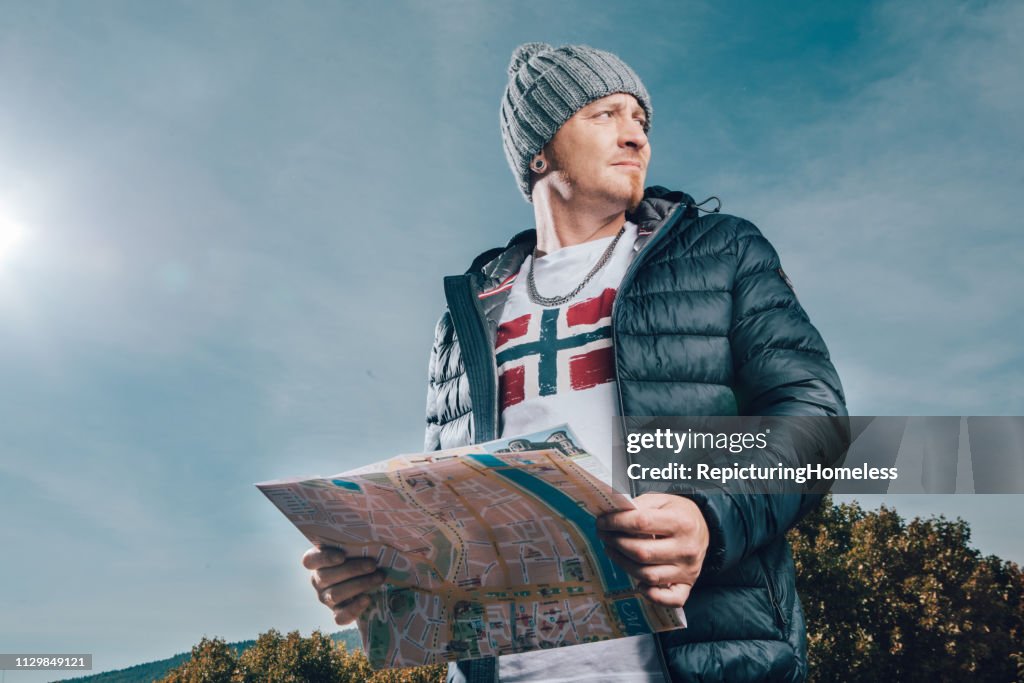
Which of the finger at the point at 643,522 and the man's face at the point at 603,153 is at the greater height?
the man's face at the point at 603,153

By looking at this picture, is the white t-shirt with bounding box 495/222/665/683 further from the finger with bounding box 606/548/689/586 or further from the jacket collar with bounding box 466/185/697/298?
the finger with bounding box 606/548/689/586

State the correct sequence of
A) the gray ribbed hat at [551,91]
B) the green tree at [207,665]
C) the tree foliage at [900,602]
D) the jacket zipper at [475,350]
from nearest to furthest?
the jacket zipper at [475,350] → the gray ribbed hat at [551,91] → the tree foliage at [900,602] → the green tree at [207,665]

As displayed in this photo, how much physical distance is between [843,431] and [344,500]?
4.57 ft

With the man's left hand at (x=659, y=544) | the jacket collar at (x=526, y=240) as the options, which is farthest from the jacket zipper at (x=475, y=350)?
the man's left hand at (x=659, y=544)

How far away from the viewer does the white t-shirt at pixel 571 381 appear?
7.57ft

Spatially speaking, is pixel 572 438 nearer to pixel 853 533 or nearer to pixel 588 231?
pixel 588 231

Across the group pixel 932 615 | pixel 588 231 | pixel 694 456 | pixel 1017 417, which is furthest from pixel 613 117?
pixel 932 615

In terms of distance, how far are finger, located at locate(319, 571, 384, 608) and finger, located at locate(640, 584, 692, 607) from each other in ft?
2.60

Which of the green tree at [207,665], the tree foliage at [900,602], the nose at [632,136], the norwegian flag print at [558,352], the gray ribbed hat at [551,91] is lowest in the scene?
the green tree at [207,665]

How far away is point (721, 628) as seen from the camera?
2.11 m

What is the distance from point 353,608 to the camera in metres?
2.25

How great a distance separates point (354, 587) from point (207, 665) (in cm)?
4292

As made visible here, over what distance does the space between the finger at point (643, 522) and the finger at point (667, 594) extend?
0.14 m

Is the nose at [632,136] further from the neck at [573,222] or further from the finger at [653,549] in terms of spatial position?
the finger at [653,549]
